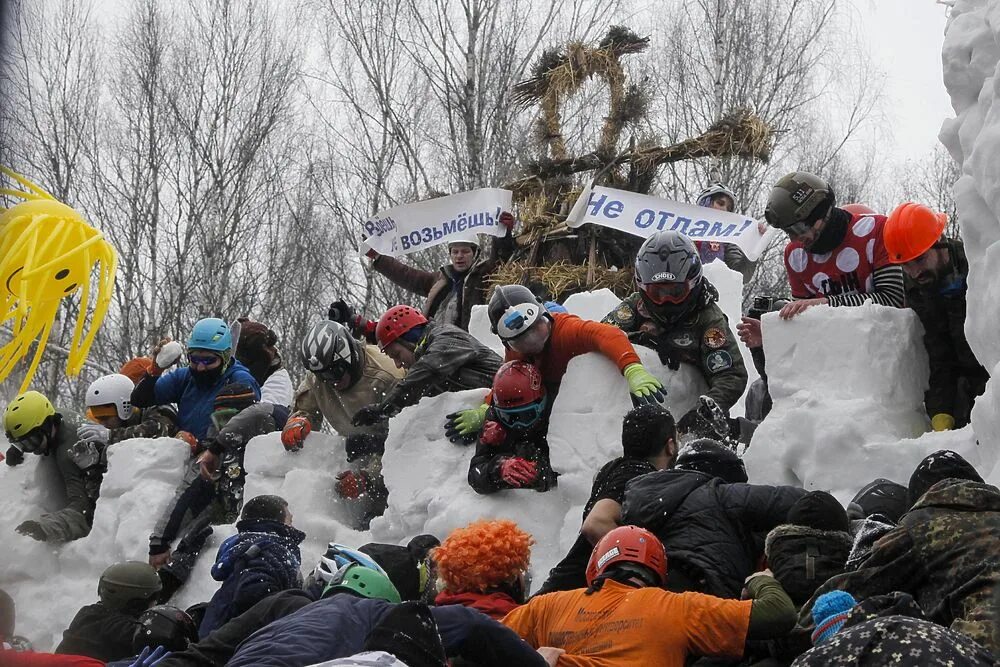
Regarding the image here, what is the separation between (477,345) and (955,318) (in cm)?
270

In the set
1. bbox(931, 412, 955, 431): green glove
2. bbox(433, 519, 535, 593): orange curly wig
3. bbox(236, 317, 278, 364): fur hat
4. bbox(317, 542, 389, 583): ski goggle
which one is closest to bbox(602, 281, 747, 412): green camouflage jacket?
bbox(931, 412, 955, 431): green glove

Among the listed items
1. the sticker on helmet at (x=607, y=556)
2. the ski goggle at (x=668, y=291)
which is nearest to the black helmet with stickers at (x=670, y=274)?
the ski goggle at (x=668, y=291)

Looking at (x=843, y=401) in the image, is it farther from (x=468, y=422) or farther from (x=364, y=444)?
(x=364, y=444)

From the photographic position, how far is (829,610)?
3.27 meters

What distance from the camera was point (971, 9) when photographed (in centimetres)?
500

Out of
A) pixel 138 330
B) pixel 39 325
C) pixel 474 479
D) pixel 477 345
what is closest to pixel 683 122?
pixel 138 330

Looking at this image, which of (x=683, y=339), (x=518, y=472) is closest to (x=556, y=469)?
(x=518, y=472)

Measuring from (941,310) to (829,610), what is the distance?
2399 millimetres

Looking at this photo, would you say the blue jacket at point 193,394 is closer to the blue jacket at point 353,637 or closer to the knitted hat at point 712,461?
the knitted hat at point 712,461

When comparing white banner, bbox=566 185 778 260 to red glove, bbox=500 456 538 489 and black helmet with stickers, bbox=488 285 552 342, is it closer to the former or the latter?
black helmet with stickers, bbox=488 285 552 342

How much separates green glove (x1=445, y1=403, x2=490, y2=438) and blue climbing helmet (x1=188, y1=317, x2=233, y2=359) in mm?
2237

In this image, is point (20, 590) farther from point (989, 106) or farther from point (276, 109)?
point (276, 109)

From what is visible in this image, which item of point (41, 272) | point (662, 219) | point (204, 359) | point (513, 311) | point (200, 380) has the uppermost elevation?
point (662, 219)

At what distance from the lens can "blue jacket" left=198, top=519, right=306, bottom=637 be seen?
4812 millimetres
